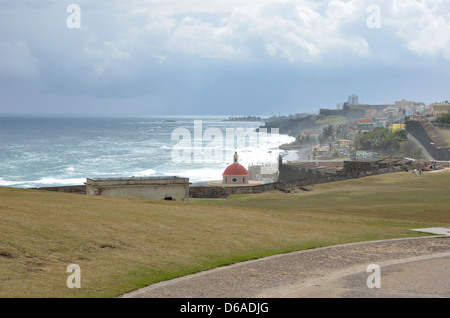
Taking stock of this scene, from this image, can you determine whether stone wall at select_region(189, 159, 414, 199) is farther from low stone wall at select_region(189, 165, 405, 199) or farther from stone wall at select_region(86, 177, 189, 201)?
stone wall at select_region(86, 177, 189, 201)

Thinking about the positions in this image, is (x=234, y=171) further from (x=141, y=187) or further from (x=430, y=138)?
(x=430, y=138)

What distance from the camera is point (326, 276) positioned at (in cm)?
1229

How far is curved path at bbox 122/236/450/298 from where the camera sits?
10875 millimetres

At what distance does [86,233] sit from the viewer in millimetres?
14391

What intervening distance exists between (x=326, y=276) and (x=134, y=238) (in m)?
5.01

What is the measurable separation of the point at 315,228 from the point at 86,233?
824 cm

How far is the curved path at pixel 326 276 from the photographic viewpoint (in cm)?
1088

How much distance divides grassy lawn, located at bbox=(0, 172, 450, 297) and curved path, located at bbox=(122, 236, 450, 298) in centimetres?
60

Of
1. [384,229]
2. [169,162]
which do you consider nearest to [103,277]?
[384,229]

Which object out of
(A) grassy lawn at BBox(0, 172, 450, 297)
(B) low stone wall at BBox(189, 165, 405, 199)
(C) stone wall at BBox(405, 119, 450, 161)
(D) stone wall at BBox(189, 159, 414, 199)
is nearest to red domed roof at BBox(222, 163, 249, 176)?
(D) stone wall at BBox(189, 159, 414, 199)

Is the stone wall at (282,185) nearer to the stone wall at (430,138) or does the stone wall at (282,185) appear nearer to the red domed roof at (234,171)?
the red domed roof at (234,171)
